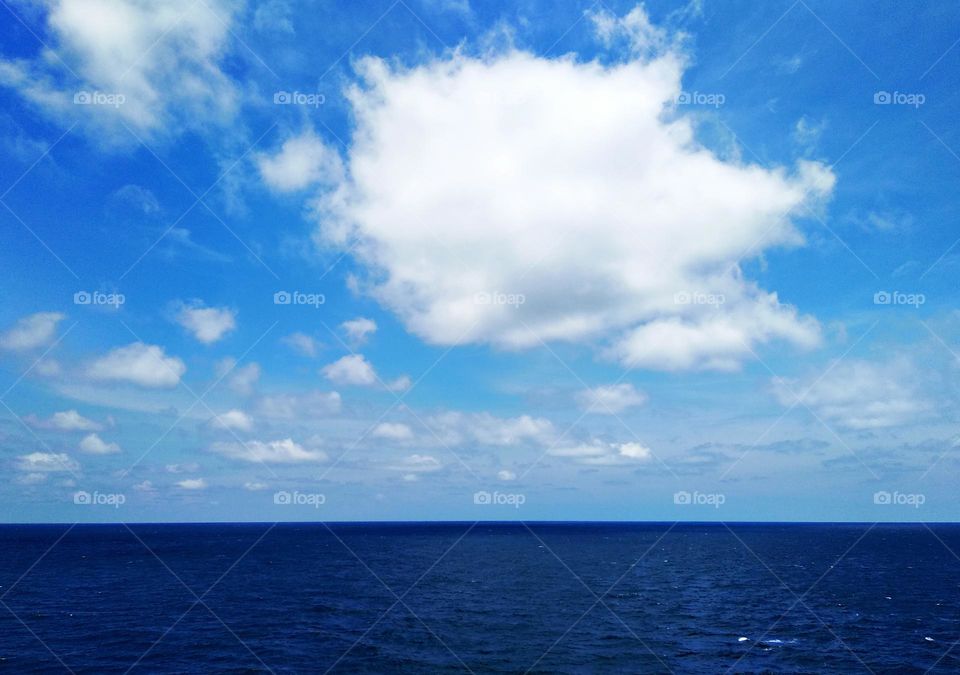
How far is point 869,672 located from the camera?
142 ft

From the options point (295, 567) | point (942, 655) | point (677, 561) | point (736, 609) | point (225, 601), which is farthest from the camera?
point (677, 561)

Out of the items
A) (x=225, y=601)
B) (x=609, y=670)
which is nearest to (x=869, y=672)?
(x=609, y=670)

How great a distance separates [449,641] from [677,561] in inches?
3666

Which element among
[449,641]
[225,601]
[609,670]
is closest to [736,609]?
[609,670]

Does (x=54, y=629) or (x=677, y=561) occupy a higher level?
(x=54, y=629)

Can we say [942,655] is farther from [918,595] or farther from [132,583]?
[132,583]

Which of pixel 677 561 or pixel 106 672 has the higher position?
pixel 106 672

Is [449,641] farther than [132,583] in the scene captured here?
No

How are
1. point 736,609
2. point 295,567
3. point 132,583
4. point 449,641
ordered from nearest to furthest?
1. point 449,641
2. point 736,609
3. point 132,583
4. point 295,567

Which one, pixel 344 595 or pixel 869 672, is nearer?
pixel 869 672

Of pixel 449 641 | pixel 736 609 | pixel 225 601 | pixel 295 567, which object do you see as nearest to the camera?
pixel 449 641

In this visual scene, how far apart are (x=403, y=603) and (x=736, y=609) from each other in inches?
1573

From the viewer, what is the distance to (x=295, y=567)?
371ft

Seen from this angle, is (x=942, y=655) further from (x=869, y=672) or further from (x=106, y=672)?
(x=106, y=672)
